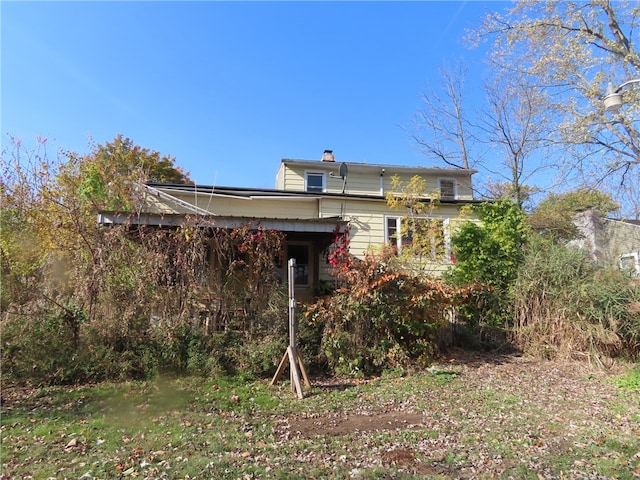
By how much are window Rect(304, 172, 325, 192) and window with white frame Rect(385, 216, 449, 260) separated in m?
4.32

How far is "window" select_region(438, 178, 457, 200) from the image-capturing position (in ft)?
57.5

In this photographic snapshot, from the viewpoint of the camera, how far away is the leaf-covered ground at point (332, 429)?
3.90 m

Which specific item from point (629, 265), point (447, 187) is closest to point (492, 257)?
point (629, 265)

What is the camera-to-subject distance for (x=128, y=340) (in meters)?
7.43

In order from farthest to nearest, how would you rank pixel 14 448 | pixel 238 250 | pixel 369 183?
pixel 369 183 < pixel 238 250 < pixel 14 448

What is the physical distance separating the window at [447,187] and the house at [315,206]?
943 mm

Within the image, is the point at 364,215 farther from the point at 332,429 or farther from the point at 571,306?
the point at 332,429

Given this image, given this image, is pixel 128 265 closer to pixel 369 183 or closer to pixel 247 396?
pixel 247 396

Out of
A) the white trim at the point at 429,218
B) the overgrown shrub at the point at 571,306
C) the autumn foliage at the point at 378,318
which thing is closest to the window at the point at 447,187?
the white trim at the point at 429,218

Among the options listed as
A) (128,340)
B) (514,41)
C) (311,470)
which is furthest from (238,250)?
(514,41)

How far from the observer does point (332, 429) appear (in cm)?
509

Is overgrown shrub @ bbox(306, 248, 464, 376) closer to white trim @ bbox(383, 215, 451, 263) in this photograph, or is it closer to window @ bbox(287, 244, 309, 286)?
window @ bbox(287, 244, 309, 286)

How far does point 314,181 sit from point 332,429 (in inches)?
517

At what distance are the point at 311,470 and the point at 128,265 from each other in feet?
19.3
